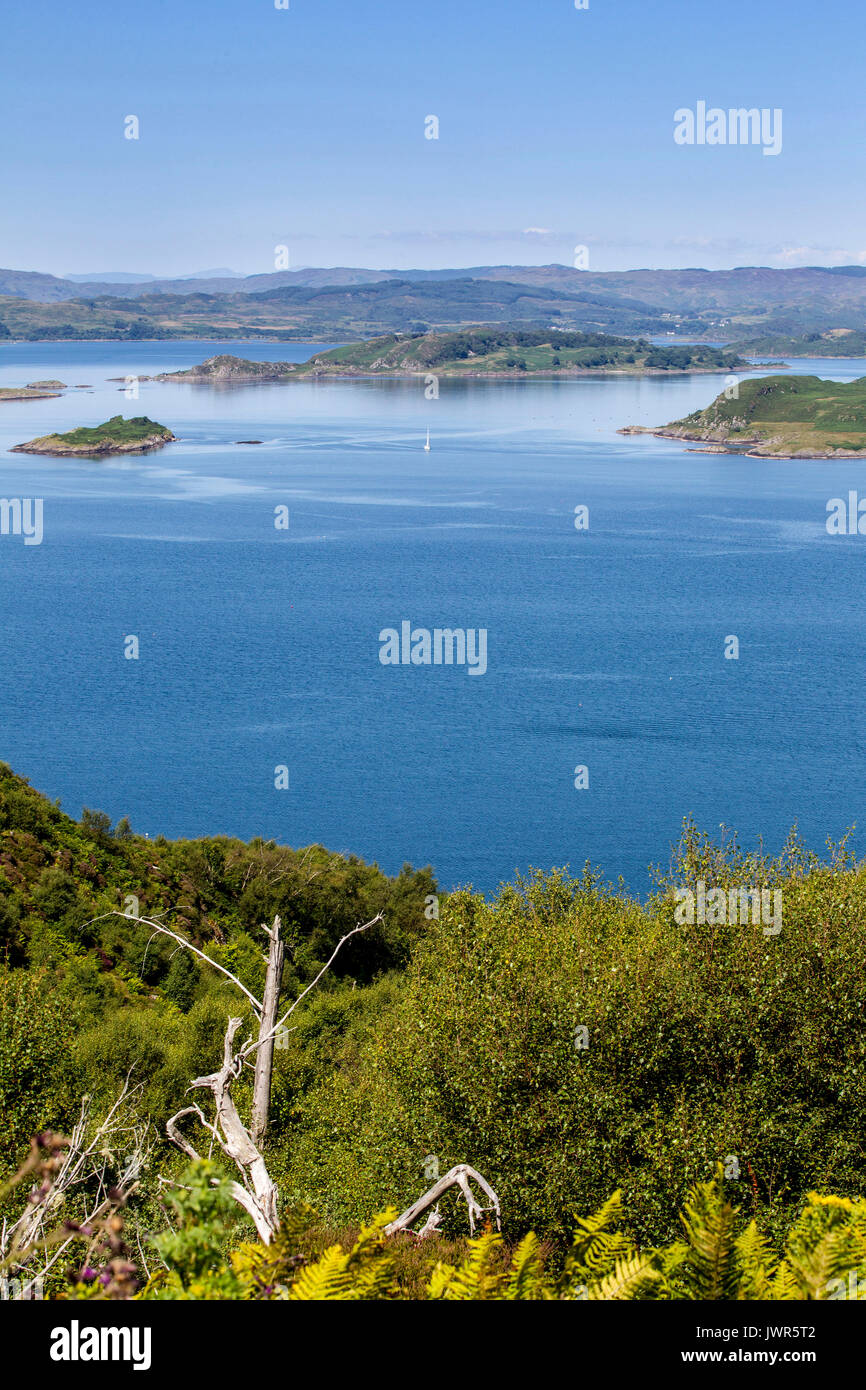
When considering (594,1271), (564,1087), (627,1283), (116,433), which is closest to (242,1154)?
(594,1271)

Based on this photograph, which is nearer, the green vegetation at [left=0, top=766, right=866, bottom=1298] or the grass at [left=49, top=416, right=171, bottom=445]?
the green vegetation at [left=0, top=766, right=866, bottom=1298]

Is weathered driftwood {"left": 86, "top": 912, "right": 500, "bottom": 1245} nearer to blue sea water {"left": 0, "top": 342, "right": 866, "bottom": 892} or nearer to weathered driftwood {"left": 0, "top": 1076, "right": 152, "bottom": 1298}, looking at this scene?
weathered driftwood {"left": 0, "top": 1076, "right": 152, "bottom": 1298}

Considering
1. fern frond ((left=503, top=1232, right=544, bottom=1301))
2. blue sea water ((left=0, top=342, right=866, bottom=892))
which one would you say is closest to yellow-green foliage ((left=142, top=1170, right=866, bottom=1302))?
fern frond ((left=503, top=1232, right=544, bottom=1301))

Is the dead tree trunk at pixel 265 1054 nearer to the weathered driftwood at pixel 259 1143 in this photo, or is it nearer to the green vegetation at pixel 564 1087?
the weathered driftwood at pixel 259 1143

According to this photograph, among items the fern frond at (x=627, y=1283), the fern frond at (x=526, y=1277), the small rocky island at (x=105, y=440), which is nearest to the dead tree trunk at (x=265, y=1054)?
the fern frond at (x=526, y=1277)
